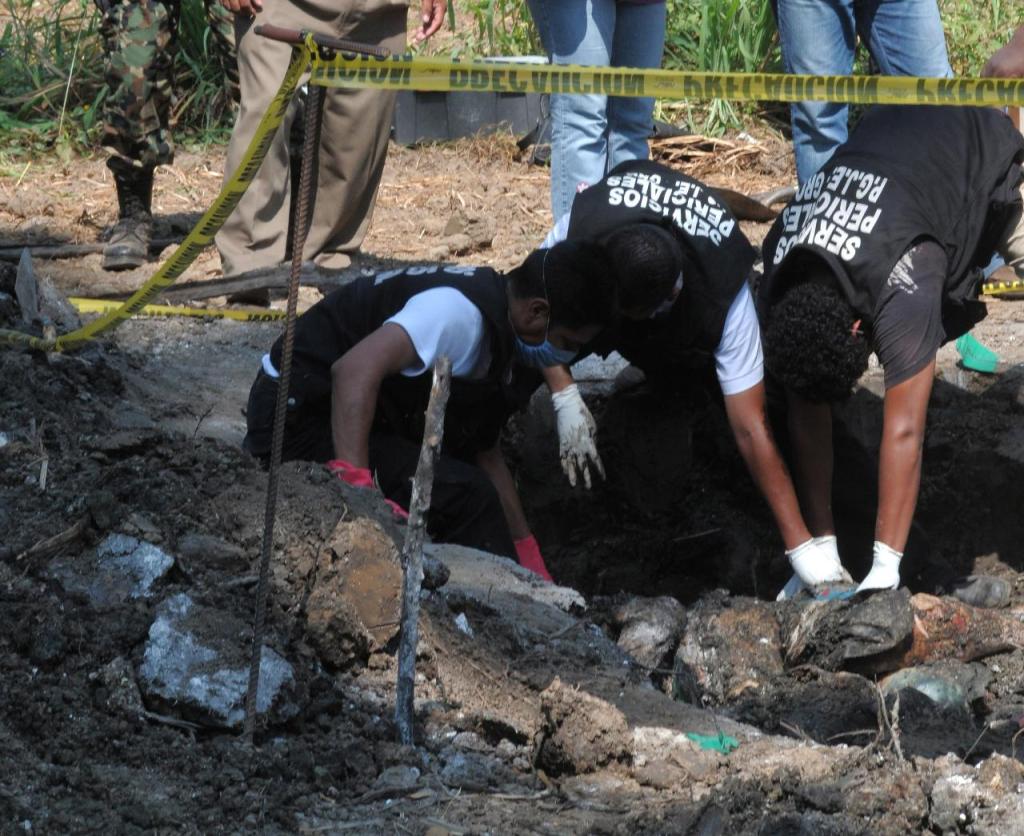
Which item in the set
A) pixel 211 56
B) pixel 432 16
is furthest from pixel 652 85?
pixel 211 56

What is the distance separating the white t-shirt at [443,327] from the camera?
411cm

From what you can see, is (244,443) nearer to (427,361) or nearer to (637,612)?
(427,361)

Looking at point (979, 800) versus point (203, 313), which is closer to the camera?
point (979, 800)

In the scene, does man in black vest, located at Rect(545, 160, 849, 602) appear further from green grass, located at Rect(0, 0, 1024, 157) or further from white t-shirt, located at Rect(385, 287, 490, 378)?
green grass, located at Rect(0, 0, 1024, 157)

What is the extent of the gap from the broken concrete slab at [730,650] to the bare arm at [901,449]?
451 mm

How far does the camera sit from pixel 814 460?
4.56 metres

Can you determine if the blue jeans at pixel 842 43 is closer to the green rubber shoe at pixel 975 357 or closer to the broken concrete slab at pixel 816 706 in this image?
the green rubber shoe at pixel 975 357

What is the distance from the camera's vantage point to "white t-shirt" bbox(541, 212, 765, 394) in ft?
14.7

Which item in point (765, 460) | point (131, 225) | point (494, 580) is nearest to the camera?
point (494, 580)

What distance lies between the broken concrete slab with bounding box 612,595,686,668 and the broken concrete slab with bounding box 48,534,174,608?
4.91 feet

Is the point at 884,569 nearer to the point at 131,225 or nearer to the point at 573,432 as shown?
the point at 573,432

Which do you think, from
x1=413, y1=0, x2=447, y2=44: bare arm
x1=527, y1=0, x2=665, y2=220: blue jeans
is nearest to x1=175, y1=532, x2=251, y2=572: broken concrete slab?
x1=527, y1=0, x2=665, y2=220: blue jeans

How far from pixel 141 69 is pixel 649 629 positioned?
3.62 m

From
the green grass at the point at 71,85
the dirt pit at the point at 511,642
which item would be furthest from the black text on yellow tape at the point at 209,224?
the green grass at the point at 71,85
